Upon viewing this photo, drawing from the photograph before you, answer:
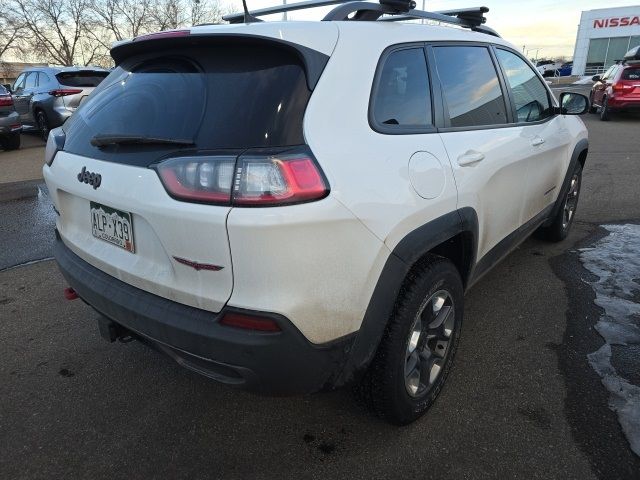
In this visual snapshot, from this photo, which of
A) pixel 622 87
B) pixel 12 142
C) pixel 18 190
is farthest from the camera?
pixel 622 87

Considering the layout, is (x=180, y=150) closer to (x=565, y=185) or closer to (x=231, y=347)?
(x=231, y=347)

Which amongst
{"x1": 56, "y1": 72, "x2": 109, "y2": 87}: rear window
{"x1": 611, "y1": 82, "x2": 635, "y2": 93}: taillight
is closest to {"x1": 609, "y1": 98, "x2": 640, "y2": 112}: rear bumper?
{"x1": 611, "y1": 82, "x2": 635, "y2": 93}: taillight

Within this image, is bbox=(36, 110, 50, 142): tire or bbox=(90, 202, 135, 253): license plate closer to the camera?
bbox=(90, 202, 135, 253): license plate

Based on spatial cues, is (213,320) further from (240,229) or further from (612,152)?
(612,152)

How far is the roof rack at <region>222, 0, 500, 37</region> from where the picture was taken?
2.16 metres

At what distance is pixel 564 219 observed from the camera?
15.0 ft

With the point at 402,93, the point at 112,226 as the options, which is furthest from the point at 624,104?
the point at 112,226

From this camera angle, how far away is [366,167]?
1743 millimetres

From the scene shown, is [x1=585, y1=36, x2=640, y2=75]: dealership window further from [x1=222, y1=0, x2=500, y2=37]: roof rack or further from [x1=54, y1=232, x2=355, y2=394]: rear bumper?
[x1=54, y1=232, x2=355, y2=394]: rear bumper

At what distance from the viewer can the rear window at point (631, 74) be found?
13.2 meters

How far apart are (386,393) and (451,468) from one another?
0.42 metres

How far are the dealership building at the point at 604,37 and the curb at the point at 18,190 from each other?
4616 centimetres

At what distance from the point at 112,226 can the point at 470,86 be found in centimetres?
199

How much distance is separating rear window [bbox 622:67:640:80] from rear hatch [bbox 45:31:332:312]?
14970mm
